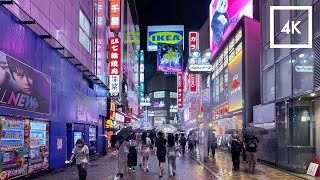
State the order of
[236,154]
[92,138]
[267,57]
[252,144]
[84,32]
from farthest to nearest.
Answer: [92,138]
[84,32]
[267,57]
[236,154]
[252,144]

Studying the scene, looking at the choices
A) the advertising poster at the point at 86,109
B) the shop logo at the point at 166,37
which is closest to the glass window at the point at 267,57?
the advertising poster at the point at 86,109

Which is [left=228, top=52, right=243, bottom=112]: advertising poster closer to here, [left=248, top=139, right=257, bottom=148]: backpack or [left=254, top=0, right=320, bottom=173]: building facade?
[left=254, top=0, right=320, bottom=173]: building facade

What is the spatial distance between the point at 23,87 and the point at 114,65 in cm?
2199

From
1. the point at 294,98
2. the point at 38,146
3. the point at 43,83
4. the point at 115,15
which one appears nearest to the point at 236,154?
the point at 294,98

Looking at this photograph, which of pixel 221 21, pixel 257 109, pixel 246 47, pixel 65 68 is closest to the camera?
pixel 65 68

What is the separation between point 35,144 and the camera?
54.4ft

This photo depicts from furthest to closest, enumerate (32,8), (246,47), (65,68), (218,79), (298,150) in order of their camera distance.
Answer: (218,79) → (246,47) → (65,68) → (298,150) → (32,8)

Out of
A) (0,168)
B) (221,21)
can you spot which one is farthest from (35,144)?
(221,21)

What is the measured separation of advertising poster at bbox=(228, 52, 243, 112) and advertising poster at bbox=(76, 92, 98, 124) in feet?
34.9

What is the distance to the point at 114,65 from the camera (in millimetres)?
37094

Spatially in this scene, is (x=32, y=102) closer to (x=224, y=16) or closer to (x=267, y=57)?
(x=267, y=57)

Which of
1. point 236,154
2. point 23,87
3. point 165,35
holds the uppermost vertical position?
point 165,35

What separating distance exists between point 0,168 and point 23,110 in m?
2.73

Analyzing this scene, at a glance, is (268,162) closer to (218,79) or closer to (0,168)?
(0,168)
